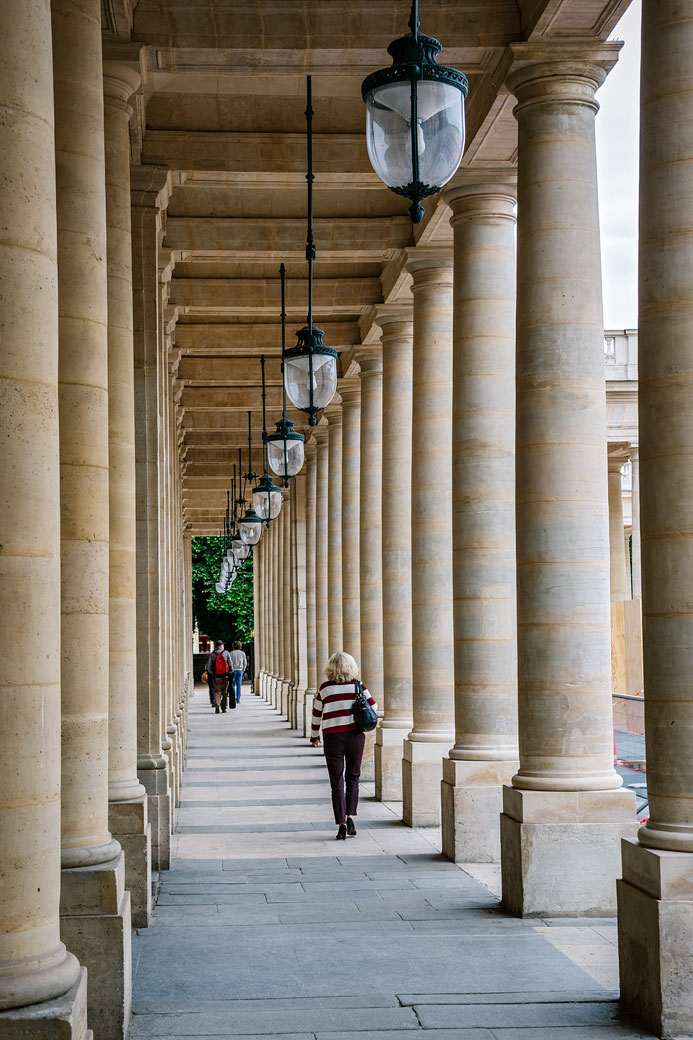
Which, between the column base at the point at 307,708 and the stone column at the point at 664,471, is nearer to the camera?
the stone column at the point at 664,471

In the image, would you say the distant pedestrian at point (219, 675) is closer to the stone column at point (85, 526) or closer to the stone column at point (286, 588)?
the stone column at point (286, 588)

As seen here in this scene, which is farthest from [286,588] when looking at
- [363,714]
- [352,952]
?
[352,952]

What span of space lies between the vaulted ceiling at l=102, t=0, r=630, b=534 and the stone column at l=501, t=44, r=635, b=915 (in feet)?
2.74

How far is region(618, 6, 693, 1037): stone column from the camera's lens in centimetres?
945

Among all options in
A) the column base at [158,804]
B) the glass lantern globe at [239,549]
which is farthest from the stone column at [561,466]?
the glass lantern globe at [239,549]

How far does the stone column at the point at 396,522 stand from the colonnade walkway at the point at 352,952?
4.59 metres

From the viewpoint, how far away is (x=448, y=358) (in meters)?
20.3

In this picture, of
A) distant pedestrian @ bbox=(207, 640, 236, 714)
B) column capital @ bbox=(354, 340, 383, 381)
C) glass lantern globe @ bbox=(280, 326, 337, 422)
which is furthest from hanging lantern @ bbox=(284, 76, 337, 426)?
distant pedestrian @ bbox=(207, 640, 236, 714)

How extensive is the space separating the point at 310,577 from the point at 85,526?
1281 inches

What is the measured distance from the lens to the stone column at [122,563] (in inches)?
472

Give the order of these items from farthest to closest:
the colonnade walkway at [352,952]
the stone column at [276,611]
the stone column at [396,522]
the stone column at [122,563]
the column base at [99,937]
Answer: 1. the stone column at [276,611]
2. the stone column at [396,522]
3. the stone column at [122,563]
4. the colonnade walkway at [352,952]
5. the column base at [99,937]

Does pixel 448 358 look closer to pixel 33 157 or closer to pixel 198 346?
pixel 198 346

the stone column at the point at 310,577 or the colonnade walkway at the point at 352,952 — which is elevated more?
the stone column at the point at 310,577

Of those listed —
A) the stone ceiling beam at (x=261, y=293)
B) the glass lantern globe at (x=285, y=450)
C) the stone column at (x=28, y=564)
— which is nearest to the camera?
the stone column at (x=28, y=564)
